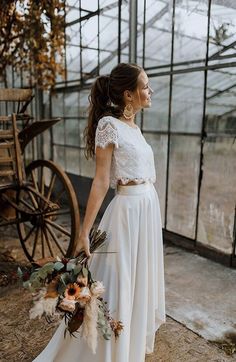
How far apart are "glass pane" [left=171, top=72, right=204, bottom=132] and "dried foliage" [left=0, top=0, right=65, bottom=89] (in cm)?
201

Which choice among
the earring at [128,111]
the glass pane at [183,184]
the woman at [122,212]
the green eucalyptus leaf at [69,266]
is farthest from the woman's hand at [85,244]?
the glass pane at [183,184]

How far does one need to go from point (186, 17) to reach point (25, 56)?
2.50 m

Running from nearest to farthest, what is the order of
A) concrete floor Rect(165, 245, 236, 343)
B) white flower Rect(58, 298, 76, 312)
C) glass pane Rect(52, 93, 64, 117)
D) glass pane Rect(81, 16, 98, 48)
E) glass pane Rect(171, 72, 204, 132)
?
white flower Rect(58, 298, 76, 312)
concrete floor Rect(165, 245, 236, 343)
glass pane Rect(171, 72, 204, 132)
glass pane Rect(81, 16, 98, 48)
glass pane Rect(52, 93, 64, 117)

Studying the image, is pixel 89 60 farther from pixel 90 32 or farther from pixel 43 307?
pixel 43 307

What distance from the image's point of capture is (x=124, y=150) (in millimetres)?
1322

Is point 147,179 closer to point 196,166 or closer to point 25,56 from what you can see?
point 196,166

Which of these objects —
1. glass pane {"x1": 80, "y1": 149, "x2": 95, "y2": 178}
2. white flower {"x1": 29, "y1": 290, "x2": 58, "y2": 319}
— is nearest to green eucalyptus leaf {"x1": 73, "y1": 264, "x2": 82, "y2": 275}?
white flower {"x1": 29, "y1": 290, "x2": 58, "y2": 319}

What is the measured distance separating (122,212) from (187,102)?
186 cm

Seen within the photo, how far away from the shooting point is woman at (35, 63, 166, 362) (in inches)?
51.6

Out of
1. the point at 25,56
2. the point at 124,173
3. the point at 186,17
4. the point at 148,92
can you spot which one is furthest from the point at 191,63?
the point at 25,56

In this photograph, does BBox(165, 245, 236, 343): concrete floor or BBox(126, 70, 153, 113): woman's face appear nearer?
BBox(126, 70, 153, 113): woman's face

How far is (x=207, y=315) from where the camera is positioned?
82.4 inches

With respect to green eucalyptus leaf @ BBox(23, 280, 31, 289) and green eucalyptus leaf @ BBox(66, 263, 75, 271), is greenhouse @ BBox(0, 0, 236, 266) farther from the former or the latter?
green eucalyptus leaf @ BBox(23, 280, 31, 289)

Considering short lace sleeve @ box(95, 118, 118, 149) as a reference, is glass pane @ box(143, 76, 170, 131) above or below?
above
